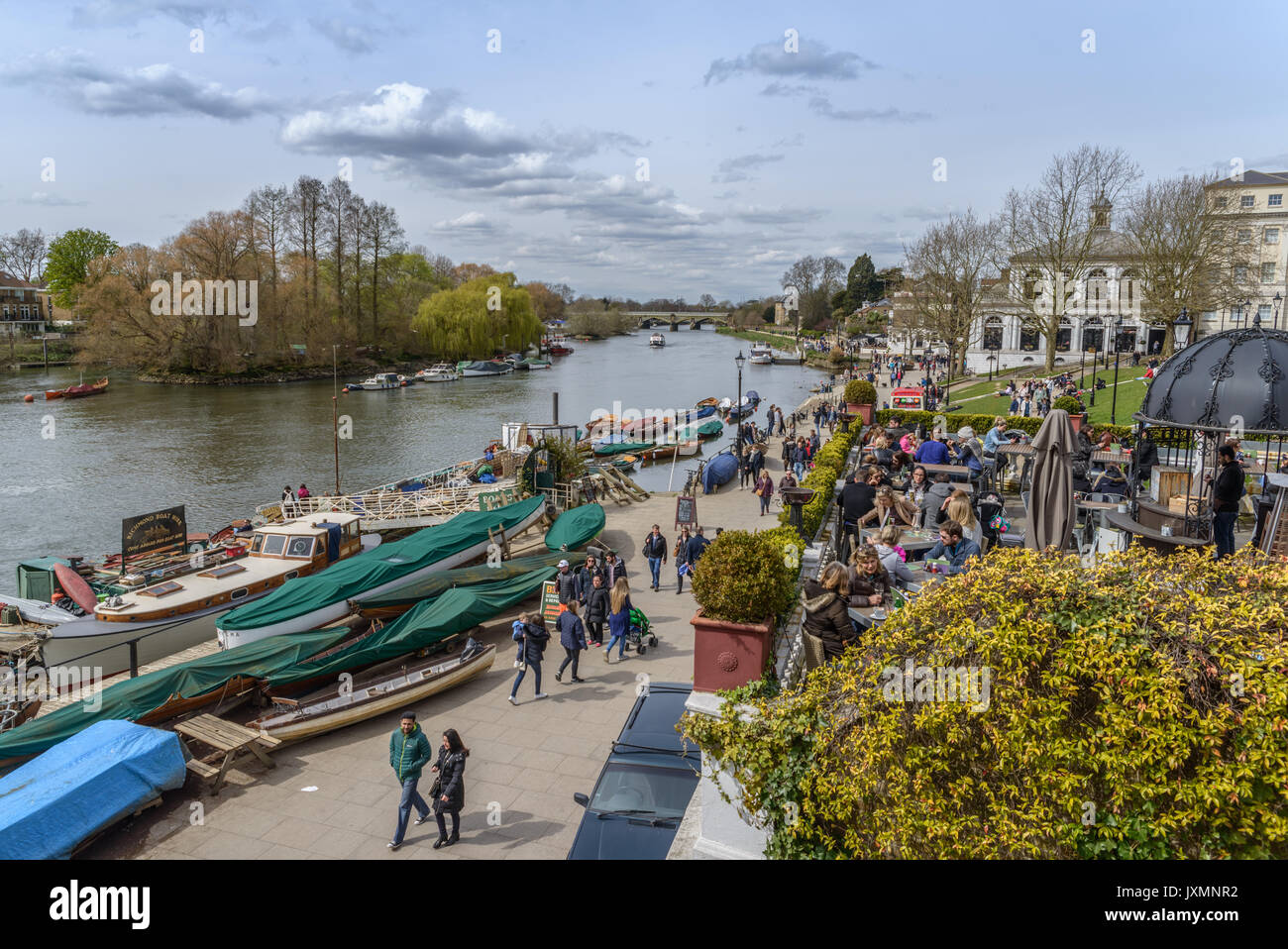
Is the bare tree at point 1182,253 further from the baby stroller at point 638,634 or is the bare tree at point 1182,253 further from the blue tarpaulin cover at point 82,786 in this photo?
the blue tarpaulin cover at point 82,786

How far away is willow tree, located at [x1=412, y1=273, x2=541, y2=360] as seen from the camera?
320ft

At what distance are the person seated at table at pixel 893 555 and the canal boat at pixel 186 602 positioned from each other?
13.5 meters

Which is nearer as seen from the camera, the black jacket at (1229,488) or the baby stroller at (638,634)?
the black jacket at (1229,488)

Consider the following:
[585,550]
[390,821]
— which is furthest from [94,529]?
[390,821]

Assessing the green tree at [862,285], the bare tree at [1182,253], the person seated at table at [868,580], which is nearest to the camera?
the person seated at table at [868,580]

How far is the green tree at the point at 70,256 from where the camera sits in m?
106

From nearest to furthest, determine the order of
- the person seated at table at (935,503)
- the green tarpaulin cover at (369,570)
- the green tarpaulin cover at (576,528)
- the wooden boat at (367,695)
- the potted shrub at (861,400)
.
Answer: the wooden boat at (367,695) < the person seated at table at (935,503) < the green tarpaulin cover at (369,570) < the green tarpaulin cover at (576,528) < the potted shrub at (861,400)

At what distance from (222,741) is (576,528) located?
12.1 metres

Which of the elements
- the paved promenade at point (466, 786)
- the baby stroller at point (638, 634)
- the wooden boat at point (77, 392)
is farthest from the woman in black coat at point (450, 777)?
the wooden boat at point (77, 392)

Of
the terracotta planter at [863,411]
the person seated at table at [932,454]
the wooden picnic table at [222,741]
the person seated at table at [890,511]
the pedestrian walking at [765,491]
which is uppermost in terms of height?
the terracotta planter at [863,411]

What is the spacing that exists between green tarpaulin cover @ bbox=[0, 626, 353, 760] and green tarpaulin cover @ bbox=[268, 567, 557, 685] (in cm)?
54

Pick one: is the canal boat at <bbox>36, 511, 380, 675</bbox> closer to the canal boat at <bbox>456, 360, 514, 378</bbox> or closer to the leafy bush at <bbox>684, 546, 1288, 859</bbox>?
the leafy bush at <bbox>684, 546, 1288, 859</bbox>

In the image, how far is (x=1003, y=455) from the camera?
2147 centimetres
